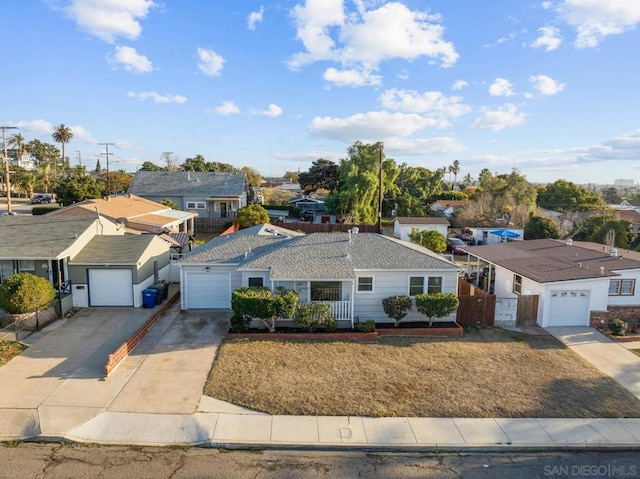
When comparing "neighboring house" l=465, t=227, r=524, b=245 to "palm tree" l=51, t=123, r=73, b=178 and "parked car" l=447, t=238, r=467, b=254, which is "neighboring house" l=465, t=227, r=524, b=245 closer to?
"parked car" l=447, t=238, r=467, b=254

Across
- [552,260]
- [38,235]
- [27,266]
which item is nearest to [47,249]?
[27,266]

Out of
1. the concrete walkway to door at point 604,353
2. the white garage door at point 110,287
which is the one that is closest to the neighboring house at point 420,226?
the concrete walkway to door at point 604,353

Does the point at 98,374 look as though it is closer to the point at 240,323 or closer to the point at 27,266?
the point at 240,323

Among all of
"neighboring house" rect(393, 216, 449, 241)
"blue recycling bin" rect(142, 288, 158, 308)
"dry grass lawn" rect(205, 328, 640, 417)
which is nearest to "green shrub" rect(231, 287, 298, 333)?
"dry grass lawn" rect(205, 328, 640, 417)

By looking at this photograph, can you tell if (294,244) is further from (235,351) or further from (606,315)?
(606,315)

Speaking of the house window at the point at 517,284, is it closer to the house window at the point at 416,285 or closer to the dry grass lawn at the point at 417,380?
the dry grass lawn at the point at 417,380
